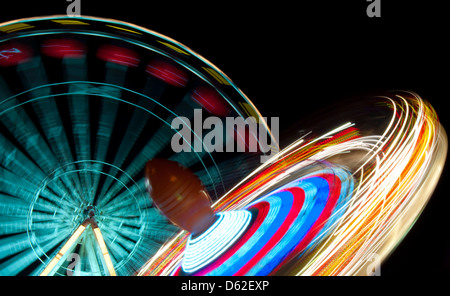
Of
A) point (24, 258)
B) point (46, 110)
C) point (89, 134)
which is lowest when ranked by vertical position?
point (24, 258)

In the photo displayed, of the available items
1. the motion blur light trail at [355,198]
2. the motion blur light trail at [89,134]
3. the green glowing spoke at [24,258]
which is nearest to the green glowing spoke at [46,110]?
the motion blur light trail at [89,134]

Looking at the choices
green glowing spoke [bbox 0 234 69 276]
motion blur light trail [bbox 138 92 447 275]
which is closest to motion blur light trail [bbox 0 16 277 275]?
green glowing spoke [bbox 0 234 69 276]

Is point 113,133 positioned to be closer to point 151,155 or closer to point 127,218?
point 151,155

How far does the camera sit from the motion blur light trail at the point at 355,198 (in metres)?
2.15

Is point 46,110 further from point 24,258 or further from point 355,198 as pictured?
point 355,198

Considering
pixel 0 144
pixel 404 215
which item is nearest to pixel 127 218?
pixel 0 144

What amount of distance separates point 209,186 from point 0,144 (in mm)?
1482

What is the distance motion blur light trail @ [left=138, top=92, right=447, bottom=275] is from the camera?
215cm

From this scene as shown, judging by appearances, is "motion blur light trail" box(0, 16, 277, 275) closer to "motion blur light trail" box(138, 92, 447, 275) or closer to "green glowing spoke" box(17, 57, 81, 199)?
"green glowing spoke" box(17, 57, 81, 199)

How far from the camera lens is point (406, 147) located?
8.05ft

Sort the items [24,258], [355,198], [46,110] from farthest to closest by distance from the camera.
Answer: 1. [46,110]
2. [24,258]
3. [355,198]

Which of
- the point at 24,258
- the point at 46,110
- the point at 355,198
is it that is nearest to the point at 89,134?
the point at 46,110

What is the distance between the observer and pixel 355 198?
2.34 m

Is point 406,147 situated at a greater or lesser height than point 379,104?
lesser
